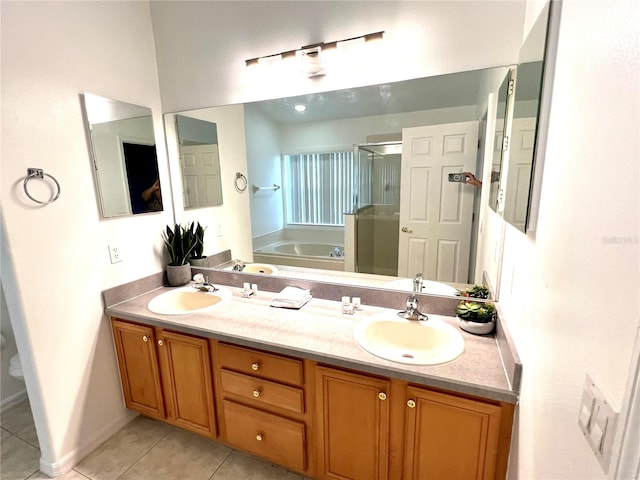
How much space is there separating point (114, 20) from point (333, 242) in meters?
1.83

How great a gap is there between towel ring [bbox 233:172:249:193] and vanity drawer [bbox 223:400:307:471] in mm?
1308

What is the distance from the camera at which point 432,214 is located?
62.7 inches

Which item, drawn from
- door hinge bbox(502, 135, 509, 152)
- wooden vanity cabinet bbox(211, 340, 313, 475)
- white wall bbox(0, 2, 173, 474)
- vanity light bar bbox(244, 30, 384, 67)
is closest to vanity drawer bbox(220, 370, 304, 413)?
wooden vanity cabinet bbox(211, 340, 313, 475)

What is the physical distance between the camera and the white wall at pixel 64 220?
1.40 m

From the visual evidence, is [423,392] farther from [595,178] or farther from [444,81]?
[444,81]

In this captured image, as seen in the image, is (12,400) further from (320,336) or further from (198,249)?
(320,336)

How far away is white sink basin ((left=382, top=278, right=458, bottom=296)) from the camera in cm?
159

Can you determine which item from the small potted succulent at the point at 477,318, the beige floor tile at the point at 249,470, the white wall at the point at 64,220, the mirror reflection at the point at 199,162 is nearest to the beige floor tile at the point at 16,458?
the white wall at the point at 64,220

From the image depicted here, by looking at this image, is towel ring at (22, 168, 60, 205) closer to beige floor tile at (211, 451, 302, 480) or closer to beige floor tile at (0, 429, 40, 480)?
beige floor tile at (0, 429, 40, 480)

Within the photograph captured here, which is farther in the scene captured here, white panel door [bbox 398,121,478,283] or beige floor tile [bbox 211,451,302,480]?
beige floor tile [bbox 211,451,302,480]

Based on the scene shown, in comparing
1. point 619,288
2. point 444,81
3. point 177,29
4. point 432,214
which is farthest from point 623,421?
point 177,29

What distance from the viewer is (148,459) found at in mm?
1732

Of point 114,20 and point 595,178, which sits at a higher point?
point 114,20

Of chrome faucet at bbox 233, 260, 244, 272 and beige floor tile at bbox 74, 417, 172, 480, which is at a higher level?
chrome faucet at bbox 233, 260, 244, 272
